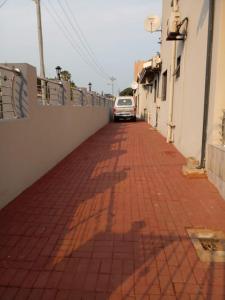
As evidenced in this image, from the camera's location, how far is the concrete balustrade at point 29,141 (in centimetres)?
446

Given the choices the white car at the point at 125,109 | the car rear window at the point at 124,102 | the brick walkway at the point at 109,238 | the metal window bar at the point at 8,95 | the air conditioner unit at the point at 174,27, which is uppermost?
the air conditioner unit at the point at 174,27

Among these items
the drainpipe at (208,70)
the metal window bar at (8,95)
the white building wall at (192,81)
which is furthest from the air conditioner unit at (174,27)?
the metal window bar at (8,95)

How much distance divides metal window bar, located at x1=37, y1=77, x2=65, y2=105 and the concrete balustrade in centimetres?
23

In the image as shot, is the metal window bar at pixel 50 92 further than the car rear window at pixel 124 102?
No

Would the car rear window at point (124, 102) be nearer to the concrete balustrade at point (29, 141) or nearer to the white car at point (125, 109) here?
the white car at point (125, 109)

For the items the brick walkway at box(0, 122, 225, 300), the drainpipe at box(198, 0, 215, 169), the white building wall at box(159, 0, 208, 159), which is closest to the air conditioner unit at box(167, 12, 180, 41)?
the white building wall at box(159, 0, 208, 159)

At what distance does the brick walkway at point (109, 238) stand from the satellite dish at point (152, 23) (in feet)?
36.7

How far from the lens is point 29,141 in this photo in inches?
214

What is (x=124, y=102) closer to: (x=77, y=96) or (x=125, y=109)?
(x=125, y=109)

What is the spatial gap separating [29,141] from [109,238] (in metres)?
2.74

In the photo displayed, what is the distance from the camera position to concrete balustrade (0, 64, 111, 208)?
14.6ft

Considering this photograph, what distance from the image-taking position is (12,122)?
15.3 ft

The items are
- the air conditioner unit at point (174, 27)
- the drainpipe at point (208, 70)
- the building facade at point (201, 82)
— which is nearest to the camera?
the building facade at point (201, 82)

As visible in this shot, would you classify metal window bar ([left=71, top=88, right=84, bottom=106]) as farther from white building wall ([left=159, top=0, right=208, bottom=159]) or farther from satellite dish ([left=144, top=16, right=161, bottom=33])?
satellite dish ([left=144, top=16, right=161, bottom=33])
